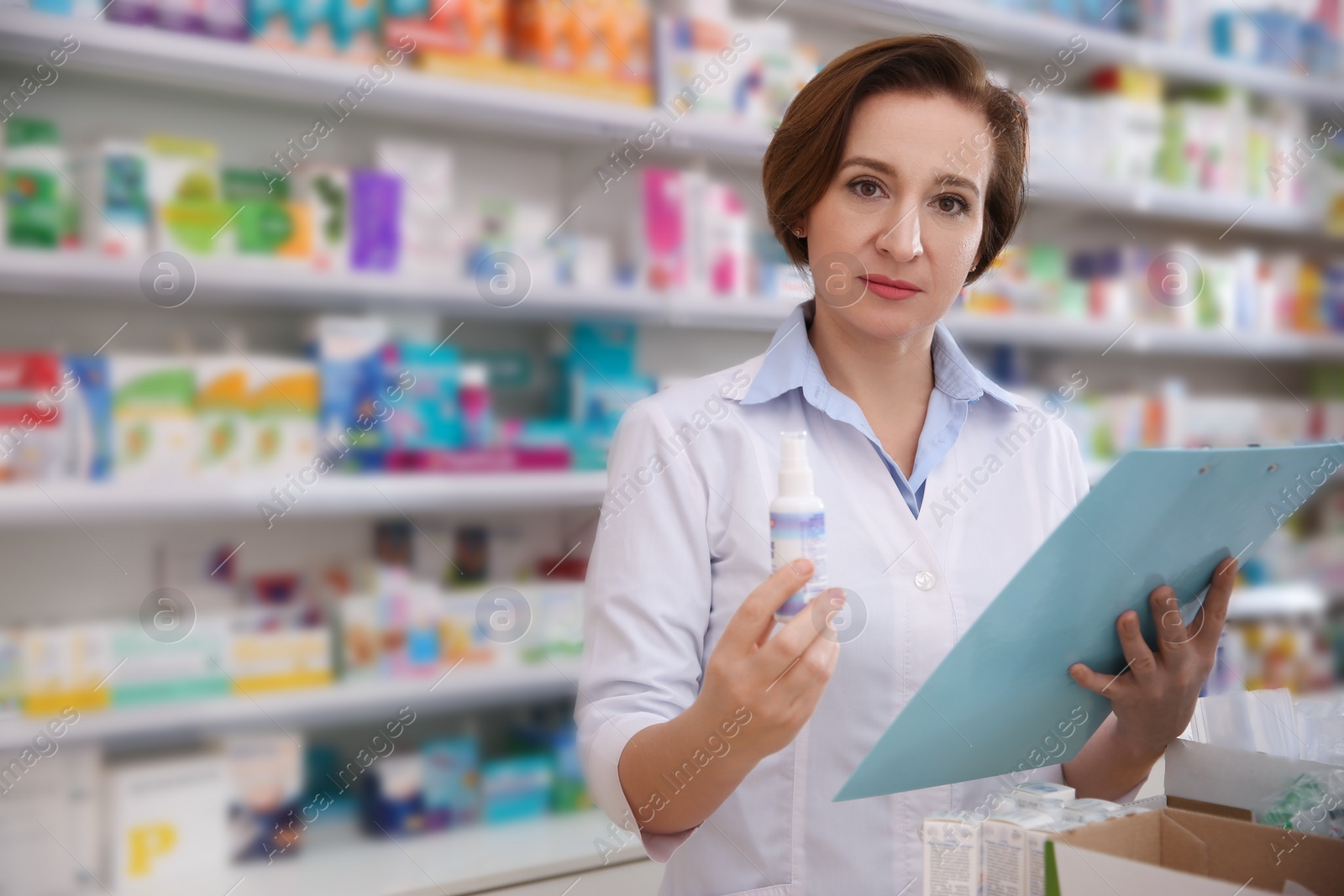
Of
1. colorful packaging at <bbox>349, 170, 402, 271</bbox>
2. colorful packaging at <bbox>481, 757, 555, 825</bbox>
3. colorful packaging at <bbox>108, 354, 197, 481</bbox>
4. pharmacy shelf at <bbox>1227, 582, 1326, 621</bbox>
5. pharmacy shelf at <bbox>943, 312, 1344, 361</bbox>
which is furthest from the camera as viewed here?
pharmacy shelf at <bbox>1227, 582, 1326, 621</bbox>

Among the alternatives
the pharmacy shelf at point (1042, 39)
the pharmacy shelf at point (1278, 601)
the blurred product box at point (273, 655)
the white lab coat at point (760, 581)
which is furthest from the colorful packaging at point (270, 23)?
the pharmacy shelf at point (1278, 601)

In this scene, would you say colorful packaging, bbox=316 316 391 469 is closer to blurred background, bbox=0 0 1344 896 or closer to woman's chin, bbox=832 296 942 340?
blurred background, bbox=0 0 1344 896

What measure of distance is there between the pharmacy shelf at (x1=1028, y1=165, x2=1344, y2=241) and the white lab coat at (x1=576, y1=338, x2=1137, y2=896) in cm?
197

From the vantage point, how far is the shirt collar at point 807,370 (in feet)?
3.58

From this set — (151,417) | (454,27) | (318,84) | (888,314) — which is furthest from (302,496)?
(888,314)

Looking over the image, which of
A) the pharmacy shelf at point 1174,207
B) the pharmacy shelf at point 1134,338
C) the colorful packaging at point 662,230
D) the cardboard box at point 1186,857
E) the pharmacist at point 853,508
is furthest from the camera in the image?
the pharmacy shelf at point 1174,207

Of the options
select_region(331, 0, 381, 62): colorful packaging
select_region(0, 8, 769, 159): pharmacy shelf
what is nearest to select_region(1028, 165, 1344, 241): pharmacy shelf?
select_region(0, 8, 769, 159): pharmacy shelf

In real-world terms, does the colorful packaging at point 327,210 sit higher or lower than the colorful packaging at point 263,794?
higher

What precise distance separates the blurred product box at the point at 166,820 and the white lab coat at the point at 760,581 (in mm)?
1133

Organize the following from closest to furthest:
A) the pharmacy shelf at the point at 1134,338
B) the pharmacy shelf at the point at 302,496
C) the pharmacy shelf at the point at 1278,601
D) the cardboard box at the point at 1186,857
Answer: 1. the cardboard box at the point at 1186,857
2. the pharmacy shelf at the point at 302,496
3. the pharmacy shelf at the point at 1134,338
4. the pharmacy shelf at the point at 1278,601

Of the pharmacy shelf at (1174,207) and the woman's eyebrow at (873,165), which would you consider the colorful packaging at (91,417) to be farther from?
the pharmacy shelf at (1174,207)

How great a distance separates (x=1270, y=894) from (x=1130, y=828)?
6.4 inches

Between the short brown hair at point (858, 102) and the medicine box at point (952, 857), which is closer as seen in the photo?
the medicine box at point (952, 857)

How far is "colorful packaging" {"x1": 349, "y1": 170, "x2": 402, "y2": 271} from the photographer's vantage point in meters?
1.99
